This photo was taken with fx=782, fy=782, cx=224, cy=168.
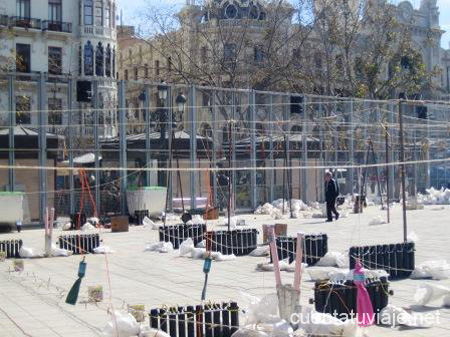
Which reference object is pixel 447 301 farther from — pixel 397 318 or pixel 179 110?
pixel 179 110

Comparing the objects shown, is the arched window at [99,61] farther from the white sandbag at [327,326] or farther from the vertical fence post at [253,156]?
the white sandbag at [327,326]

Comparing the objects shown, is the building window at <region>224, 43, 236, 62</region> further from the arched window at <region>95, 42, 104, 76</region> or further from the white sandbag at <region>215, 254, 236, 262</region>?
the white sandbag at <region>215, 254, 236, 262</region>

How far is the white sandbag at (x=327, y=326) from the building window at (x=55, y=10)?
51044mm

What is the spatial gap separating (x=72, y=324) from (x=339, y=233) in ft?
43.9

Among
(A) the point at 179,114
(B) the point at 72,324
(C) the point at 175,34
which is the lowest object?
(B) the point at 72,324

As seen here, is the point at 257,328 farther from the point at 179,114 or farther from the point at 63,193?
the point at 179,114

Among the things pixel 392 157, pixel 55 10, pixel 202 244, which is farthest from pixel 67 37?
pixel 202 244

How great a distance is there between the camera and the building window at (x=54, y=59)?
54.6 metres

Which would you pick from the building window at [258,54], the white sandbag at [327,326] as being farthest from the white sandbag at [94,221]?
the building window at [258,54]

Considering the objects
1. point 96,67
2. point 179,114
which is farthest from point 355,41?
point 96,67

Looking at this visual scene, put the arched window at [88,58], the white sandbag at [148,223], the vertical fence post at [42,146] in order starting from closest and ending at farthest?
the white sandbag at [148,223] < the vertical fence post at [42,146] < the arched window at [88,58]

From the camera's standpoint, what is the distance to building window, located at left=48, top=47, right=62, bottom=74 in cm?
5462

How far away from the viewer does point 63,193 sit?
89.8 feet

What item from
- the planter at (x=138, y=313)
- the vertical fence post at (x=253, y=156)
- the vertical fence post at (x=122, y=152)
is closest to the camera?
the planter at (x=138, y=313)
